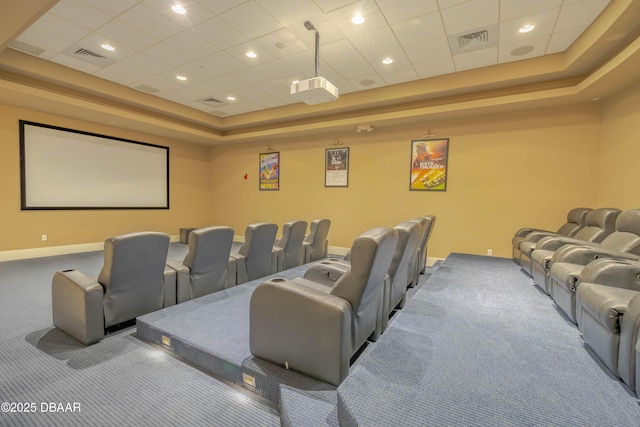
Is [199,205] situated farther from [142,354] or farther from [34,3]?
[142,354]

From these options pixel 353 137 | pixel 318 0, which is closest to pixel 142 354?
pixel 318 0

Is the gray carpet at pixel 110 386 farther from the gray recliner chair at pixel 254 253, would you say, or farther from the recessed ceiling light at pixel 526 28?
the recessed ceiling light at pixel 526 28

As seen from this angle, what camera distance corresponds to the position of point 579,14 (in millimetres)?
3287

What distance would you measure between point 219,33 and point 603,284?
490 centimetres

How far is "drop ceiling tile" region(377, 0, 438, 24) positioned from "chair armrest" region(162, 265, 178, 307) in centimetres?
374

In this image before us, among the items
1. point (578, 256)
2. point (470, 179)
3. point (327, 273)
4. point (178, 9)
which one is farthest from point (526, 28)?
point (178, 9)

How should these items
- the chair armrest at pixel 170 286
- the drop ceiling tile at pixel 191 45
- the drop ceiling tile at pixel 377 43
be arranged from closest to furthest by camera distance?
the chair armrest at pixel 170 286, the drop ceiling tile at pixel 377 43, the drop ceiling tile at pixel 191 45

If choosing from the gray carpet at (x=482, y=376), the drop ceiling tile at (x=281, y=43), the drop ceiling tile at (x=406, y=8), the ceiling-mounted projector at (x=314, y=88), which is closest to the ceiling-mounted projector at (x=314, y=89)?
the ceiling-mounted projector at (x=314, y=88)

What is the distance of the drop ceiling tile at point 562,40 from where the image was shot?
367 cm

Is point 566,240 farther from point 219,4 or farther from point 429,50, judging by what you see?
point 219,4

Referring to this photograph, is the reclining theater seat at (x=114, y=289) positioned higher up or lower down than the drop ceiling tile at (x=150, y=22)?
lower down

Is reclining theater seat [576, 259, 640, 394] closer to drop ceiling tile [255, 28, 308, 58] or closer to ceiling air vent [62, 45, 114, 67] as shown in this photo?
drop ceiling tile [255, 28, 308, 58]

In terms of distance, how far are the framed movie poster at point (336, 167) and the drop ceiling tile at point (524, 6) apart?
409 cm

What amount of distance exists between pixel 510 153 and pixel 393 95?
247 centimetres
